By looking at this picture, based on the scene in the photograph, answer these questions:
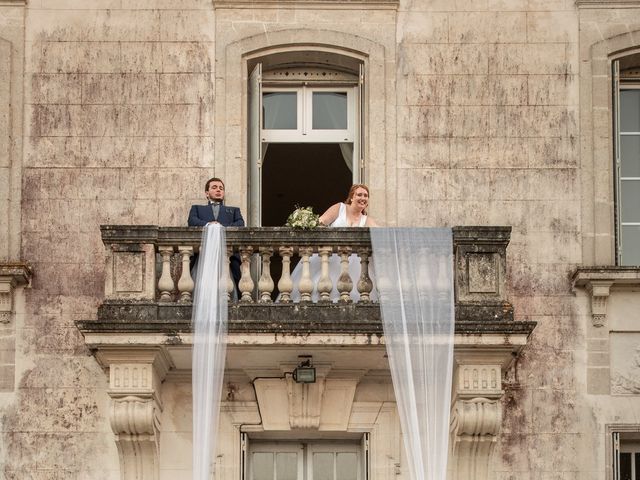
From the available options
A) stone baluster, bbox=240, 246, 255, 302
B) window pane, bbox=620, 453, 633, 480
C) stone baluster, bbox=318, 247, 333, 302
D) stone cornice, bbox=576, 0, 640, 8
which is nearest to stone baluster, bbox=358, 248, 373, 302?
stone baluster, bbox=318, 247, 333, 302

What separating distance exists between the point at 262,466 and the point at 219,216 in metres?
2.56

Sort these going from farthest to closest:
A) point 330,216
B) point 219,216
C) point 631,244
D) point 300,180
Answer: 1. point 300,180
2. point 631,244
3. point 330,216
4. point 219,216

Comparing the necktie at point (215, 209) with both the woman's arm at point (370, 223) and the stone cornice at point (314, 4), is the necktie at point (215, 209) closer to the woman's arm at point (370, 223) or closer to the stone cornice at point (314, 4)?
the woman's arm at point (370, 223)

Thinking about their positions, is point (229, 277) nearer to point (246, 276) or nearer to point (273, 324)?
point (246, 276)

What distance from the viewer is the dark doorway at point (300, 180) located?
1100 inches

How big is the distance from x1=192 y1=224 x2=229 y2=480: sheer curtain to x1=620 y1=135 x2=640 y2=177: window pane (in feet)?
15.6

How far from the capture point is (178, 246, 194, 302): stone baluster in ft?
68.4

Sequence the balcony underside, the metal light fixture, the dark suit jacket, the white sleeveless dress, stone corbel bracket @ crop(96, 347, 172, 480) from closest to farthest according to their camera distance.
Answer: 1. the balcony underside
2. stone corbel bracket @ crop(96, 347, 172, 480)
3. the white sleeveless dress
4. the metal light fixture
5. the dark suit jacket

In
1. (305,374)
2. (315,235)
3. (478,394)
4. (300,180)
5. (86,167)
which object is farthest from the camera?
(300,180)

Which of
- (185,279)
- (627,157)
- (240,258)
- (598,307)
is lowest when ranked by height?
(598,307)

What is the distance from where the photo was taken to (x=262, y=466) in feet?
71.8

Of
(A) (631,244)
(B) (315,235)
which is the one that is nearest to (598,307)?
(A) (631,244)

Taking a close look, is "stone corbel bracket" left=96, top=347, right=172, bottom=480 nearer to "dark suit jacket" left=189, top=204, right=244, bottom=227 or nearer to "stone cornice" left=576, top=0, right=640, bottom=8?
"dark suit jacket" left=189, top=204, right=244, bottom=227

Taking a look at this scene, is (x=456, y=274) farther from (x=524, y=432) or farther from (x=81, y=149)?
(x=81, y=149)
